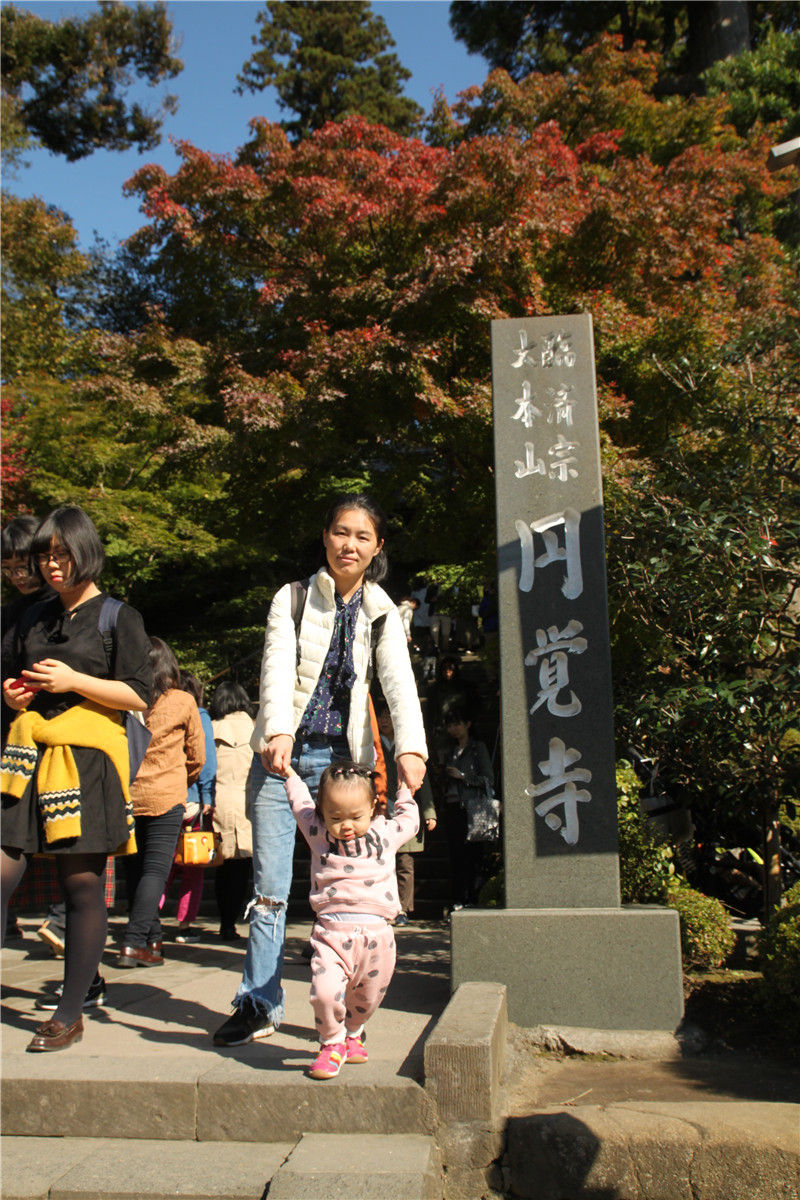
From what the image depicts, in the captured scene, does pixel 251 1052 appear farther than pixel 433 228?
No

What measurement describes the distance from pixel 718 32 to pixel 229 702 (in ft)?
49.0

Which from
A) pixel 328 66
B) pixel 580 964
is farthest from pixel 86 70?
pixel 580 964

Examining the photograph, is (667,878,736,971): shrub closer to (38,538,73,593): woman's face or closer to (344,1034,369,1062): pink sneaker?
(344,1034,369,1062): pink sneaker

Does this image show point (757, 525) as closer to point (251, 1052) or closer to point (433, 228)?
point (251, 1052)

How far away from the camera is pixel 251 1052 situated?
3.10m

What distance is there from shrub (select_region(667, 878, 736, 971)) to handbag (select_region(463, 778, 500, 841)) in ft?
7.68

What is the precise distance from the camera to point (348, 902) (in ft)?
9.80

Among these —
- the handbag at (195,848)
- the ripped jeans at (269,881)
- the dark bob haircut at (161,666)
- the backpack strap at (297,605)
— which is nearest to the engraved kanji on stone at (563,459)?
the backpack strap at (297,605)

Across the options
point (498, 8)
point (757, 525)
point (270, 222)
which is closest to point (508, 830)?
point (757, 525)

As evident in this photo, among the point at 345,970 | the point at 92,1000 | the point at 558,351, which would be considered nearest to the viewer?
the point at 345,970

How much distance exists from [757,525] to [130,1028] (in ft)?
11.9

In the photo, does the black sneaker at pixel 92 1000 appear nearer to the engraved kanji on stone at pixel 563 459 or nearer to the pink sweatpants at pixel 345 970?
the pink sweatpants at pixel 345 970

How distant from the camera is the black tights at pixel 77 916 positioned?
3.24m

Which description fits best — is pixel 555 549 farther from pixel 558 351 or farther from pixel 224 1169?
pixel 224 1169
